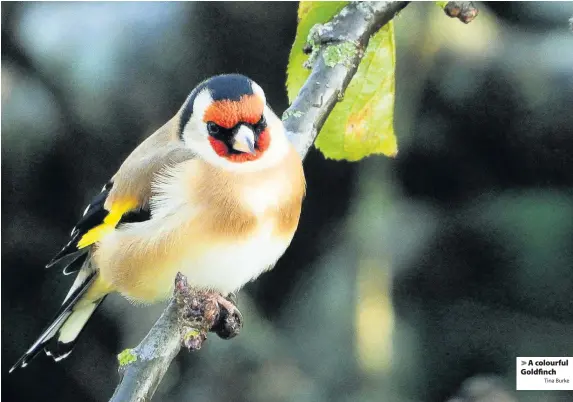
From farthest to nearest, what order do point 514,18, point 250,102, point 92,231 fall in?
1. point 514,18
2. point 92,231
3. point 250,102

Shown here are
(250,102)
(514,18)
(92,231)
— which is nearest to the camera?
(250,102)

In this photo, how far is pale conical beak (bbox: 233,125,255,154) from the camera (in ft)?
3.68

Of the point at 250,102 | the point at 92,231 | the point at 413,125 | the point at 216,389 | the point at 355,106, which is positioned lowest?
the point at 216,389

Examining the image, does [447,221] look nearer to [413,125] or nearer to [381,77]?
[413,125]

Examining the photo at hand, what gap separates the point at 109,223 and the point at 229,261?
22cm

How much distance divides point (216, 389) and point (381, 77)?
2.33ft

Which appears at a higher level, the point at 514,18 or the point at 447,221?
the point at 514,18

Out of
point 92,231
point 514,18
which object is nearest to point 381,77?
point 514,18

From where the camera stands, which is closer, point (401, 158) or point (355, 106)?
point (355, 106)

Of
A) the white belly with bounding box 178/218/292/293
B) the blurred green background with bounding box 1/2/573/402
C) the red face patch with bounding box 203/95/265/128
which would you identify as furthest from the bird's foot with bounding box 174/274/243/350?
the blurred green background with bounding box 1/2/573/402

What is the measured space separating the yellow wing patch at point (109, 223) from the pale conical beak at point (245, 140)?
7.8 inches

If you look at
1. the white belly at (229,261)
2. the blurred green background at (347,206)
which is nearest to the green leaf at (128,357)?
the white belly at (229,261)

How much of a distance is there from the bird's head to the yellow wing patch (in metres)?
0.14

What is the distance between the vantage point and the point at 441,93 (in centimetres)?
157
